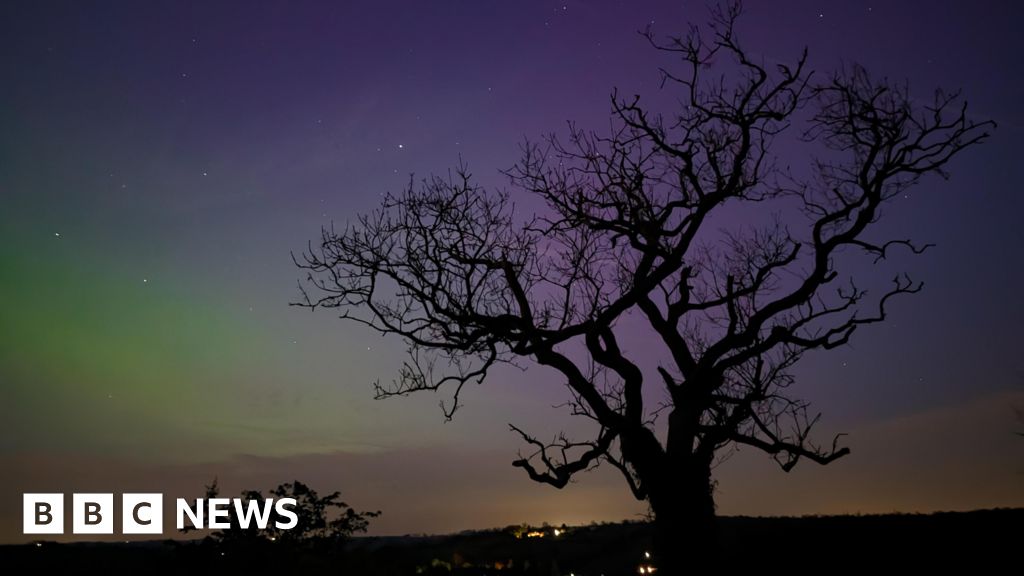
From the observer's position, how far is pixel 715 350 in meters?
10.0

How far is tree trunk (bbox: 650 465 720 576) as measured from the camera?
9.23m

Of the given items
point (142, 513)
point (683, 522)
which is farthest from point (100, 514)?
point (683, 522)

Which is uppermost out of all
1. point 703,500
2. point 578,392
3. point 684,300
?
point 684,300

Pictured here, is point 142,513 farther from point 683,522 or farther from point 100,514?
point 683,522

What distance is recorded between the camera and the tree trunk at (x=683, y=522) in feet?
30.3

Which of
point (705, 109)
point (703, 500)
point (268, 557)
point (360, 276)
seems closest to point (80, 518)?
point (268, 557)

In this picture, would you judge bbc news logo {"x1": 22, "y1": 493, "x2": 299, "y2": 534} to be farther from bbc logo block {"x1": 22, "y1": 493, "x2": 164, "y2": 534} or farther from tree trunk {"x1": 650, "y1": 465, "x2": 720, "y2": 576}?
tree trunk {"x1": 650, "y1": 465, "x2": 720, "y2": 576}

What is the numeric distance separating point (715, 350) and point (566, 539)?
58.7 feet

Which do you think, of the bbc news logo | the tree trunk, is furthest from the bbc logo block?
the tree trunk

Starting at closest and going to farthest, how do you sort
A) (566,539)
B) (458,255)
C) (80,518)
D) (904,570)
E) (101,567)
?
(904,570) → (458,255) → (101,567) → (80,518) → (566,539)

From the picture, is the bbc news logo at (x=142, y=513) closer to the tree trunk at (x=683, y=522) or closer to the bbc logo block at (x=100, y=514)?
the bbc logo block at (x=100, y=514)

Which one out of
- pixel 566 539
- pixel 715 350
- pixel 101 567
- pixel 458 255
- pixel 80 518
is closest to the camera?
pixel 715 350

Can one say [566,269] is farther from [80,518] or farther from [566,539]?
[566,539]

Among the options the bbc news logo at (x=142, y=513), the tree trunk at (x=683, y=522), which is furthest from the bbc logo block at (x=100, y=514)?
the tree trunk at (x=683, y=522)
